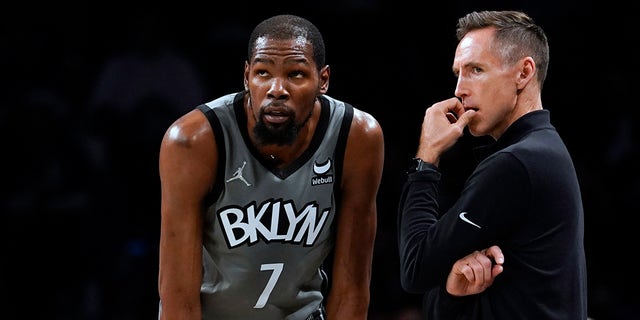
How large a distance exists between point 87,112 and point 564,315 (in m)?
3.82

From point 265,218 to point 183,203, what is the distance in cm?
30

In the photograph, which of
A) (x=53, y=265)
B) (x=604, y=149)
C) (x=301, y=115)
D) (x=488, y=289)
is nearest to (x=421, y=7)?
(x=604, y=149)

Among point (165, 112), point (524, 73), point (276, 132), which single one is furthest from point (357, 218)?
point (165, 112)

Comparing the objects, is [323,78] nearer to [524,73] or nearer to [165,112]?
[524,73]

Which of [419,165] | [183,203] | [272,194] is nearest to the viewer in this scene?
[419,165]

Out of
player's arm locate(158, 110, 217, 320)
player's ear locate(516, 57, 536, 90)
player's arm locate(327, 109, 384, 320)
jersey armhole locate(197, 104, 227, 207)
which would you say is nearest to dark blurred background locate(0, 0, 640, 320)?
player's arm locate(327, 109, 384, 320)

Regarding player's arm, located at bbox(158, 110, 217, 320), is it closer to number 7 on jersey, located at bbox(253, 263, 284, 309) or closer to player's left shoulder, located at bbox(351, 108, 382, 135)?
number 7 on jersey, located at bbox(253, 263, 284, 309)

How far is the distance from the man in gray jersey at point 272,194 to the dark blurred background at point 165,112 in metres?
1.97

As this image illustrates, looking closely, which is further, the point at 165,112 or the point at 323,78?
the point at 165,112

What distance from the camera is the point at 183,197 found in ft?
10.4

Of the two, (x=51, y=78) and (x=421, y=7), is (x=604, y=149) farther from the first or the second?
(x=51, y=78)

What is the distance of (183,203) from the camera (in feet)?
10.4

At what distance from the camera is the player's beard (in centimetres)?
320

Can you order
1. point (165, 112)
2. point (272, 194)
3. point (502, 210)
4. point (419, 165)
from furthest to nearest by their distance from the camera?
point (165, 112), point (272, 194), point (419, 165), point (502, 210)
